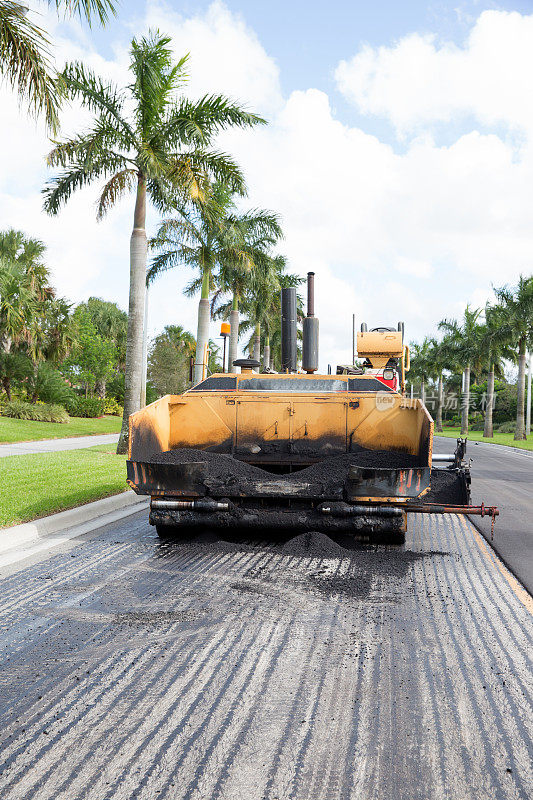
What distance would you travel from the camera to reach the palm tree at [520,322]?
39.0 meters

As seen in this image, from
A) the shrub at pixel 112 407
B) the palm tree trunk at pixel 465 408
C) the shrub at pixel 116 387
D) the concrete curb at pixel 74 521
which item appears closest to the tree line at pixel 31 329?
the shrub at pixel 112 407

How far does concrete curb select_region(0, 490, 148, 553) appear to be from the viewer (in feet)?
22.3

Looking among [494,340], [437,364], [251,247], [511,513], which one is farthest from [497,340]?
[511,513]

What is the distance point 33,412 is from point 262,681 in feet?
97.6

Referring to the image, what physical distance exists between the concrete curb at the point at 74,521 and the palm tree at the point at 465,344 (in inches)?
1598

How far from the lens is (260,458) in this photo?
25.5ft

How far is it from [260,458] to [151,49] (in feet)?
45.5

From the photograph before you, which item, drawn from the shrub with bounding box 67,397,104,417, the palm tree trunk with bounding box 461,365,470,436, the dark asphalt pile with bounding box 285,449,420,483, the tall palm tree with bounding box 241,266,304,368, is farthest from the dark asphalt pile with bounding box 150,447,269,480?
the palm tree trunk with bounding box 461,365,470,436

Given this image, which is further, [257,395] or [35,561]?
[257,395]

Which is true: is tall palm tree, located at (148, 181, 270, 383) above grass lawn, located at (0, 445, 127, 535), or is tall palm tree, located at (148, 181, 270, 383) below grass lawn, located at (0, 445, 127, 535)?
above

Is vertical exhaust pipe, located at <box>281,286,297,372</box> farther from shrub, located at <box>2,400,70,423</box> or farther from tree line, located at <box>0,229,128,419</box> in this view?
shrub, located at <box>2,400,70,423</box>

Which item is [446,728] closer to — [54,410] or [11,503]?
[11,503]

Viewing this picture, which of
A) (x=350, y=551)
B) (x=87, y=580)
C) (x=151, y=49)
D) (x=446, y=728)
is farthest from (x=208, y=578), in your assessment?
(x=151, y=49)

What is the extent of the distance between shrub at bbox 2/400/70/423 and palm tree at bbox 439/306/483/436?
29103 millimetres
